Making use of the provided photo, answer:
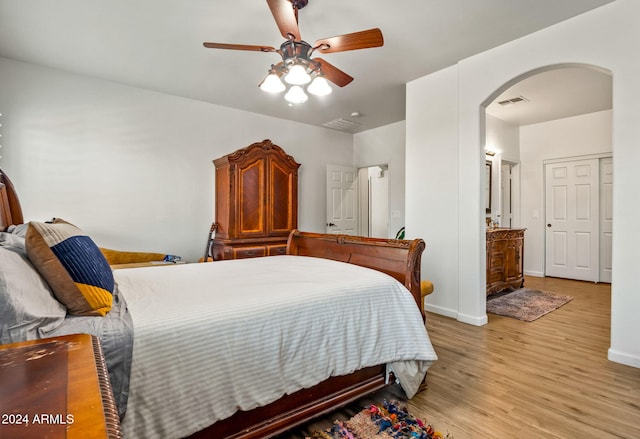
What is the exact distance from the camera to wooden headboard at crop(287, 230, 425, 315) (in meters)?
1.98

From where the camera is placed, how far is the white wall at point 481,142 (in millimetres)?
2383

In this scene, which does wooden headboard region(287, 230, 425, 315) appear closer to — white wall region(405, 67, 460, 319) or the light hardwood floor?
the light hardwood floor

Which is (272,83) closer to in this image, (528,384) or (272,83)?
(272,83)

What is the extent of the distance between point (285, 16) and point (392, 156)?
3.89 m

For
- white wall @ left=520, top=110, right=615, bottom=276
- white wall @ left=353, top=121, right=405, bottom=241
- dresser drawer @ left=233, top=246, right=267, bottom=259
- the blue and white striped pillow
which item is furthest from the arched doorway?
the blue and white striped pillow

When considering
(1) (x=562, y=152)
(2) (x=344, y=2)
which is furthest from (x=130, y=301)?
(1) (x=562, y=152)

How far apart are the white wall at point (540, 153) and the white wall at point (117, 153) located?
474 centimetres

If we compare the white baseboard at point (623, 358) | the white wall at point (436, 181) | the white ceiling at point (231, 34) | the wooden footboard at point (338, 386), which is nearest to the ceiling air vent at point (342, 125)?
the white ceiling at point (231, 34)

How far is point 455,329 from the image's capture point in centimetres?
318

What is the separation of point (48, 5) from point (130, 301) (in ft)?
8.20

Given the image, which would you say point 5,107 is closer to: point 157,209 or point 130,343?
point 157,209

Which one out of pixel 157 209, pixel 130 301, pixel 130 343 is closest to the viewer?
pixel 130 343

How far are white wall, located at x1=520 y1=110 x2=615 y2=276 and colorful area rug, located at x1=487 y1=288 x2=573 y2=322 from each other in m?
1.54

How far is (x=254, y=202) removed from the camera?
14.3 feet
